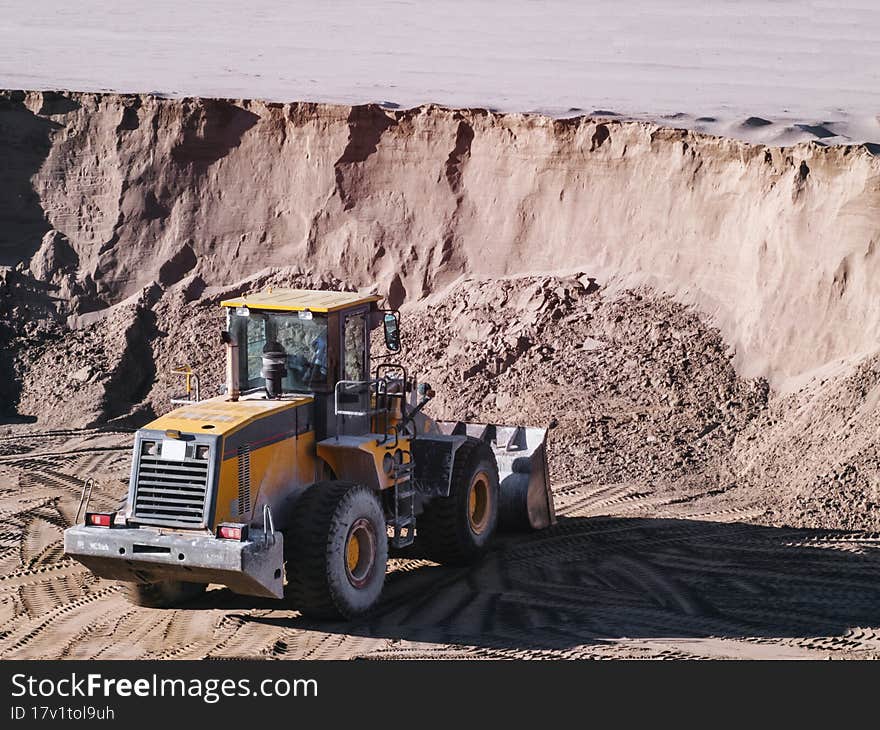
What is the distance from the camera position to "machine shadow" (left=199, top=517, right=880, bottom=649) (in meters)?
11.1

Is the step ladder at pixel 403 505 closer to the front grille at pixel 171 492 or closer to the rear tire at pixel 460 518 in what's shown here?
the rear tire at pixel 460 518

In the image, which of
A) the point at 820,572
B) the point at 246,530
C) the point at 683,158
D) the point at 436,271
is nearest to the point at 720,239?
the point at 683,158

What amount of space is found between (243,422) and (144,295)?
1323 cm

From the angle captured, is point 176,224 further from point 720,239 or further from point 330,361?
point 330,361

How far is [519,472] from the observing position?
14406 millimetres

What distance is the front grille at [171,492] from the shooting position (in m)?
10.5

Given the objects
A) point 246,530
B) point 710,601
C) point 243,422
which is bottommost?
point 710,601

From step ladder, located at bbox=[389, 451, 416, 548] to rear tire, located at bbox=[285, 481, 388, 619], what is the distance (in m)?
0.81

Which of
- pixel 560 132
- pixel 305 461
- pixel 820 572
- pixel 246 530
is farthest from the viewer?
pixel 560 132

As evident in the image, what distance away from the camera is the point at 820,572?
13.0 metres

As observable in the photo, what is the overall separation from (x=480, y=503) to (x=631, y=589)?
1937 mm

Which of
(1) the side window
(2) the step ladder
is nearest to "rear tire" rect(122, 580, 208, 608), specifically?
(2) the step ladder

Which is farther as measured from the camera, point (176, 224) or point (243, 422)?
point (176, 224)

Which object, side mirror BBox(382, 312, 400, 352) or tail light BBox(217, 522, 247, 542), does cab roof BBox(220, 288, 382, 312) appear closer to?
side mirror BBox(382, 312, 400, 352)
